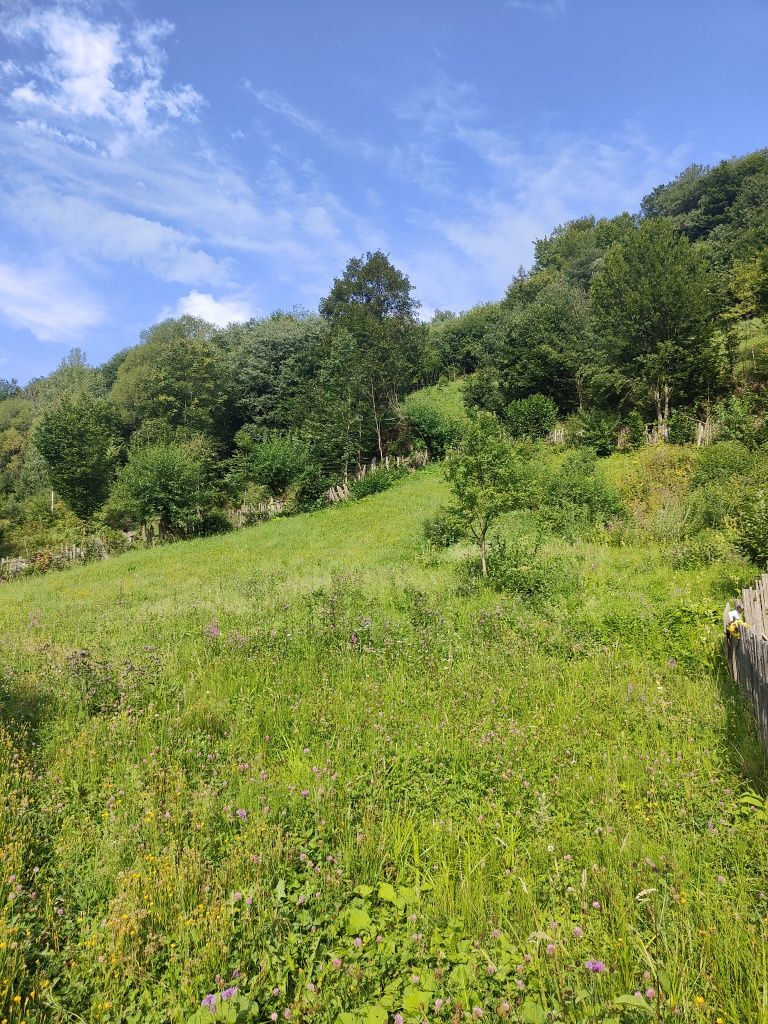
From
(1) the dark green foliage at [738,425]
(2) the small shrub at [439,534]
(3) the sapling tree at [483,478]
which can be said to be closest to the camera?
(3) the sapling tree at [483,478]

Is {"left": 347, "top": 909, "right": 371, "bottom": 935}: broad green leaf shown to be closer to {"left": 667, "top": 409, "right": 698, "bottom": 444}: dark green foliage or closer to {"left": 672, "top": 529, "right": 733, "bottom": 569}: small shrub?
{"left": 672, "top": 529, "right": 733, "bottom": 569}: small shrub

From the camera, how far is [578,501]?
679 inches

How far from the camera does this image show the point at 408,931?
2.88 m

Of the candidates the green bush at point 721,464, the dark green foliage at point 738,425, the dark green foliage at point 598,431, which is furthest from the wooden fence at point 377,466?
the green bush at point 721,464

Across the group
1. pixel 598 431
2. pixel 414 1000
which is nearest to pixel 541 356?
pixel 598 431

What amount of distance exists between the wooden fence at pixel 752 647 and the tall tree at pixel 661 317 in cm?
2590

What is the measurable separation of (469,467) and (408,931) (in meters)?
9.98

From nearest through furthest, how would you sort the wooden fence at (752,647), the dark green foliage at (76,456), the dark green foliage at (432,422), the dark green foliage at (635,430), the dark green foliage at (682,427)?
the wooden fence at (752,647)
the dark green foliage at (682,427)
the dark green foliage at (635,430)
the dark green foliage at (76,456)
the dark green foliage at (432,422)

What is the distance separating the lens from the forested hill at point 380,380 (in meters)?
28.4

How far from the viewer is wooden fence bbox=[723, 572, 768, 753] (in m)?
4.28

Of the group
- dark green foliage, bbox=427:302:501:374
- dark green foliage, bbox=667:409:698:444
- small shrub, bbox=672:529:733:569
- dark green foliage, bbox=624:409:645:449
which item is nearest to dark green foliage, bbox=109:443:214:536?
dark green foliage, bbox=624:409:645:449

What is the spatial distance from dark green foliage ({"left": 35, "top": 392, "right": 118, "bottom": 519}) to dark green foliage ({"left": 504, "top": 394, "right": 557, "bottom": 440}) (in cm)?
3162

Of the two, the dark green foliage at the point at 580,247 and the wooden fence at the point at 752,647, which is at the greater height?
the dark green foliage at the point at 580,247

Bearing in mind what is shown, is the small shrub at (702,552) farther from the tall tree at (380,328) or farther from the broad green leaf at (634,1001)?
the tall tree at (380,328)
